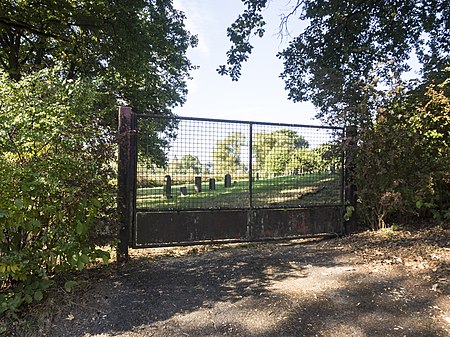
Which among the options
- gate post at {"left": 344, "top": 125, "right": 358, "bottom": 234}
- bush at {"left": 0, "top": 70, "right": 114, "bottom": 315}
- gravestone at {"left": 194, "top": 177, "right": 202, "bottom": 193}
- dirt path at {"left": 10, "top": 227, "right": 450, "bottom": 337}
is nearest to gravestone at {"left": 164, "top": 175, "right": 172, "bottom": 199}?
gravestone at {"left": 194, "top": 177, "right": 202, "bottom": 193}

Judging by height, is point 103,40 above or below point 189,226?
above

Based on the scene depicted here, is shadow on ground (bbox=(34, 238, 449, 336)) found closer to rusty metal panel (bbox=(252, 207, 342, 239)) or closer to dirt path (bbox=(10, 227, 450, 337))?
dirt path (bbox=(10, 227, 450, 337))

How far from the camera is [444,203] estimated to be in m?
5.52

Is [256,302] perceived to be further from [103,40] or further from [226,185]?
[103,40]

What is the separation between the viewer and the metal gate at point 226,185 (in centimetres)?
426

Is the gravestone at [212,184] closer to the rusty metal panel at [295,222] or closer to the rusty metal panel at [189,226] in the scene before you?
the rusty metal panel at [189,226]

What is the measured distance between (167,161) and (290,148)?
221 centimetres

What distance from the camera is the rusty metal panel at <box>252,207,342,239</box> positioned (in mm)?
4969

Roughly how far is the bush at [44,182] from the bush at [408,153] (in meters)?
4.23

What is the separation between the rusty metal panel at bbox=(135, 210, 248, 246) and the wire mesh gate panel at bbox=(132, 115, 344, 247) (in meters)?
0.01

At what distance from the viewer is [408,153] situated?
5.11m

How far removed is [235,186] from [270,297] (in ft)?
7.53

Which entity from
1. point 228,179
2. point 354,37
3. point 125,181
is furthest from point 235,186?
point 354,37

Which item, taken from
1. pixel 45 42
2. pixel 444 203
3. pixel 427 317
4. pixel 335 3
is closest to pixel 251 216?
pixel 427 317
